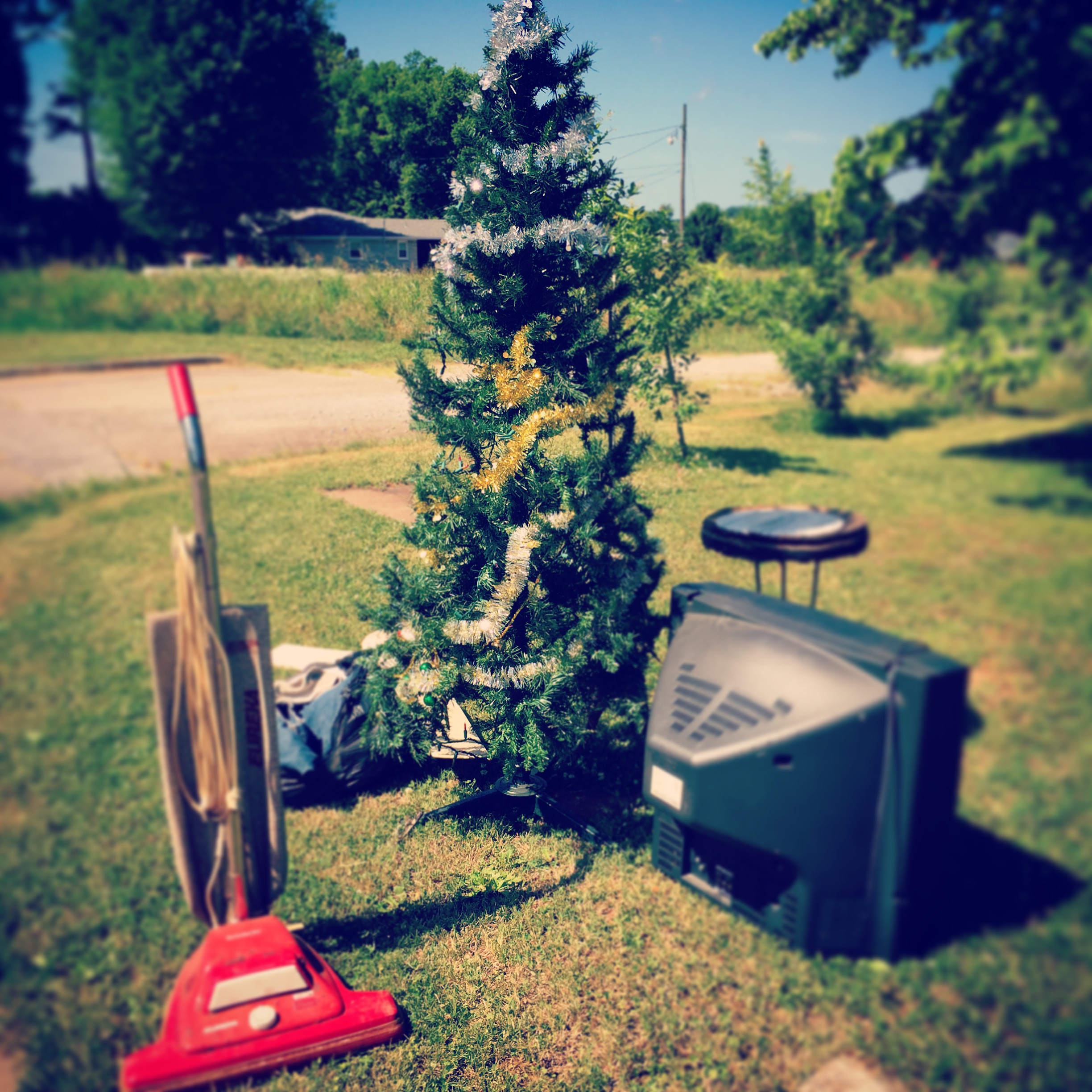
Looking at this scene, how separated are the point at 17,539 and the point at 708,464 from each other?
2.27 meters

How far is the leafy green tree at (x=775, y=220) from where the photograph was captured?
75.7 inches

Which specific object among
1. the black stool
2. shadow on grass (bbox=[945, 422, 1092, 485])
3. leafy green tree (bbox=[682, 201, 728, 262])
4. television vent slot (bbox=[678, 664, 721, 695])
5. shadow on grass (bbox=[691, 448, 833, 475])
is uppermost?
leafy green tree (bbox=[682, 201, 728, 262])

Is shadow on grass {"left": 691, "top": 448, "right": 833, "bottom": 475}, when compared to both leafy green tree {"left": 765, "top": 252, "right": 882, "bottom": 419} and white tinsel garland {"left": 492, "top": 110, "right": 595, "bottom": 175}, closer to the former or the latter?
leafy green tree {"left": 765, "top": 252, "right": 882, "bottom": 419}

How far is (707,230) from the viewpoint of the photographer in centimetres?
255

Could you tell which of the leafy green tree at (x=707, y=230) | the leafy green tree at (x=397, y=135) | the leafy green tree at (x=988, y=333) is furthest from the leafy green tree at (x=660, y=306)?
the leafy green tree at (x=988, y=333)

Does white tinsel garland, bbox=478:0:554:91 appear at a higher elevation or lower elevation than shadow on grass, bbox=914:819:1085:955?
higher

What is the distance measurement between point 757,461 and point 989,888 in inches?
55.2

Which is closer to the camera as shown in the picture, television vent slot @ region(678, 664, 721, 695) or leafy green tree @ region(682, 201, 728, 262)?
television vent slot @ region(678, 664, 721, 695)

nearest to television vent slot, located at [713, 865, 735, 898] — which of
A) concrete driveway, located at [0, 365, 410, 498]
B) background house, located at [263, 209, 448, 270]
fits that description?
concrete driveway, located at [0, 365, 410, 498]

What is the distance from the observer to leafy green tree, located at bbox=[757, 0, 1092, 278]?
1.26 m

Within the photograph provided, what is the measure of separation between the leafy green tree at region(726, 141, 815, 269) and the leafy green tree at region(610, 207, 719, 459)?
1.14m

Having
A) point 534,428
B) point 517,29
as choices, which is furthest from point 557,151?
point 534,428

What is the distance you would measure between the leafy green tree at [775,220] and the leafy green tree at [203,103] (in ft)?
5.23

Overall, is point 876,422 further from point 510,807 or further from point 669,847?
point 510,807
